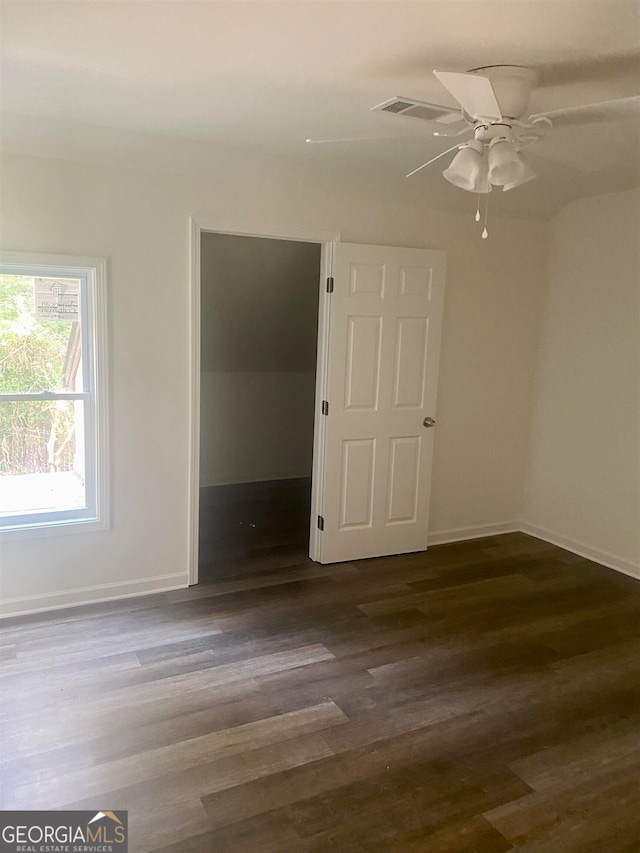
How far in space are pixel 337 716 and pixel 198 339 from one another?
216 centimetres

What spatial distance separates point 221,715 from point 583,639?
6.59 feet

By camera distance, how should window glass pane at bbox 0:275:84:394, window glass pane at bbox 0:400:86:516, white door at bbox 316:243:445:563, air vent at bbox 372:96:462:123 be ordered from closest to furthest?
air vent at bbox 372:96:462:123 → window glass pane at bbox 0:275:84:394 → window glass pane at bbox 0:400:86:516 → white door at bbox 316:243:445:563

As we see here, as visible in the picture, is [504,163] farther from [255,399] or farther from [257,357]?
[255,399]

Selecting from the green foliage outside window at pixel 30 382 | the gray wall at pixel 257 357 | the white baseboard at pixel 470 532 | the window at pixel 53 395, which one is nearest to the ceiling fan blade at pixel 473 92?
the window at pixel 53 395

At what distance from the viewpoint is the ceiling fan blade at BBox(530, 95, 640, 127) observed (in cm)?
251

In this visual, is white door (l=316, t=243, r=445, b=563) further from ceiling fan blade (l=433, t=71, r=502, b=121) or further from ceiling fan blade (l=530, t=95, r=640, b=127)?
ceiling fan blade (l=433, t=71, r=502, b=121)

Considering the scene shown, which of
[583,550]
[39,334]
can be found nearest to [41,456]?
[39,334]

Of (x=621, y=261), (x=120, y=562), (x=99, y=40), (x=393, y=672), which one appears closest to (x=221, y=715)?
(x=393, y=672)

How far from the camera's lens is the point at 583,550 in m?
4.55

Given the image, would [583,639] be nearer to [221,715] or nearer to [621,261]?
[221,715]

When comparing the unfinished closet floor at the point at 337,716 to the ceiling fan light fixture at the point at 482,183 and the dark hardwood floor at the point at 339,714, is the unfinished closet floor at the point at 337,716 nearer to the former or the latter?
the dark hardwood floor at the point at 339,714

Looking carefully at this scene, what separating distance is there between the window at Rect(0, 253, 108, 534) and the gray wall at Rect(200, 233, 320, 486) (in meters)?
1.69

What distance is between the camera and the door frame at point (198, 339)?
3494mm

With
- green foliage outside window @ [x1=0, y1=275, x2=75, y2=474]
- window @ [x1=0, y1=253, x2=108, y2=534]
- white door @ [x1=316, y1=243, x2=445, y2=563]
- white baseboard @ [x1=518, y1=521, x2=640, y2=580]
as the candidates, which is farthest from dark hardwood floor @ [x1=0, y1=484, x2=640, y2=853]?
green foliage outside window @ [x1=0, y1=275, x2=75, y2=474]
